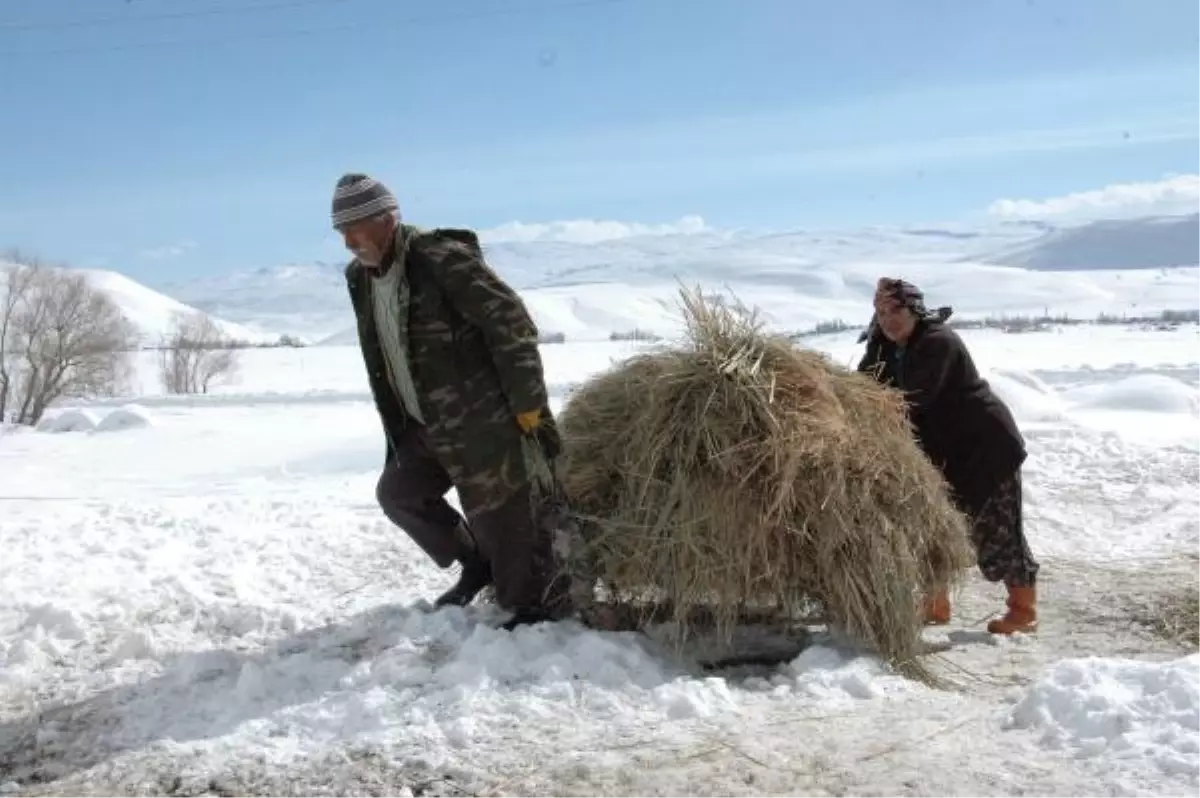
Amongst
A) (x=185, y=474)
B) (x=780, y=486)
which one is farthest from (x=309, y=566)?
(x=185, y=474)

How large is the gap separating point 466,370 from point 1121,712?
7.80 ft

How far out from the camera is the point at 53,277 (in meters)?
36.1

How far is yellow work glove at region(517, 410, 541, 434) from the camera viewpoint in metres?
4.02

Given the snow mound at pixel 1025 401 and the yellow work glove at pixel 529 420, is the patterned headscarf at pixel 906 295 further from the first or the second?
the snow mound at pixel 1025 401

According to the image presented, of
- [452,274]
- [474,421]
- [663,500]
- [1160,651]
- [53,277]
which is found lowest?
[1160,651]

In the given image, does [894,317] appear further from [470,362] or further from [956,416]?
[470,362]

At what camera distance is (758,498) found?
3.93 meters

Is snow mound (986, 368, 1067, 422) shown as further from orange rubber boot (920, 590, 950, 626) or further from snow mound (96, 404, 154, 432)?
snow mound (96, 404, 154, 432)

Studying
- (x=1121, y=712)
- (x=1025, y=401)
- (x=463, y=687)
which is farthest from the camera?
(x=1025, y=401)

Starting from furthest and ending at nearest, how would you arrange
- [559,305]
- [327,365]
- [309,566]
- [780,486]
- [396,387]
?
[559,305] < [327,365] < [309,566] < [396,387] < [780,486]

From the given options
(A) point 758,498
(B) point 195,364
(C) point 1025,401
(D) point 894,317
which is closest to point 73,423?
(C) point 1025,401

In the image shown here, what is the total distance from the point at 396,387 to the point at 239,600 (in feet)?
4.37

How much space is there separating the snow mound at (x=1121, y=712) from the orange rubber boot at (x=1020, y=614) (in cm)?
144

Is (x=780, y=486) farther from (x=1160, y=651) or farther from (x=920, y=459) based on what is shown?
(x=1160, y=651)
